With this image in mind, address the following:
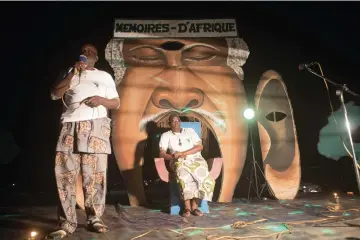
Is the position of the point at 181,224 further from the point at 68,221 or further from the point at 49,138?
the point at 49,138

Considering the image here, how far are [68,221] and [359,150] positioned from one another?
5912 mm

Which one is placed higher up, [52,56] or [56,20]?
[56,20]

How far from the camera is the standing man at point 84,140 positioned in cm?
264

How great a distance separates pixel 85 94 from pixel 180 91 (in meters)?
2.13

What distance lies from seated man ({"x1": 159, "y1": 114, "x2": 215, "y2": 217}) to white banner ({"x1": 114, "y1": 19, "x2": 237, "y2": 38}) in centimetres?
176

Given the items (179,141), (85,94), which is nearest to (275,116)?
(179,141)

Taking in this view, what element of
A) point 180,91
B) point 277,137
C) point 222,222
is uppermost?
point 180,91

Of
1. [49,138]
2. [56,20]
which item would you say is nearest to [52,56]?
[56,20]

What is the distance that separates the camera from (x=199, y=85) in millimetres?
4680

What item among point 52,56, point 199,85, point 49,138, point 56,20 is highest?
point 56,20

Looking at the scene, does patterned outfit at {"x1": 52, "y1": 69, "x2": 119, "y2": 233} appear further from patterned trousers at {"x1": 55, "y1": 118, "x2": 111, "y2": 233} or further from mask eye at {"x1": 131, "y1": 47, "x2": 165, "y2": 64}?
mask eye at {"x1": 131, "y1": 47, "x2": 165, "y2": 64}

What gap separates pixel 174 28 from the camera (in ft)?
15.7

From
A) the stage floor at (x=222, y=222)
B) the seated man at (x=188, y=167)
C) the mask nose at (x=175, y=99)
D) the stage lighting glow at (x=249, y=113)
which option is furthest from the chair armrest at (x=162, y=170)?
the stage lighting glow at (x=249, y=113)

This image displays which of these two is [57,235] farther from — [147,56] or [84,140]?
[147,56]
